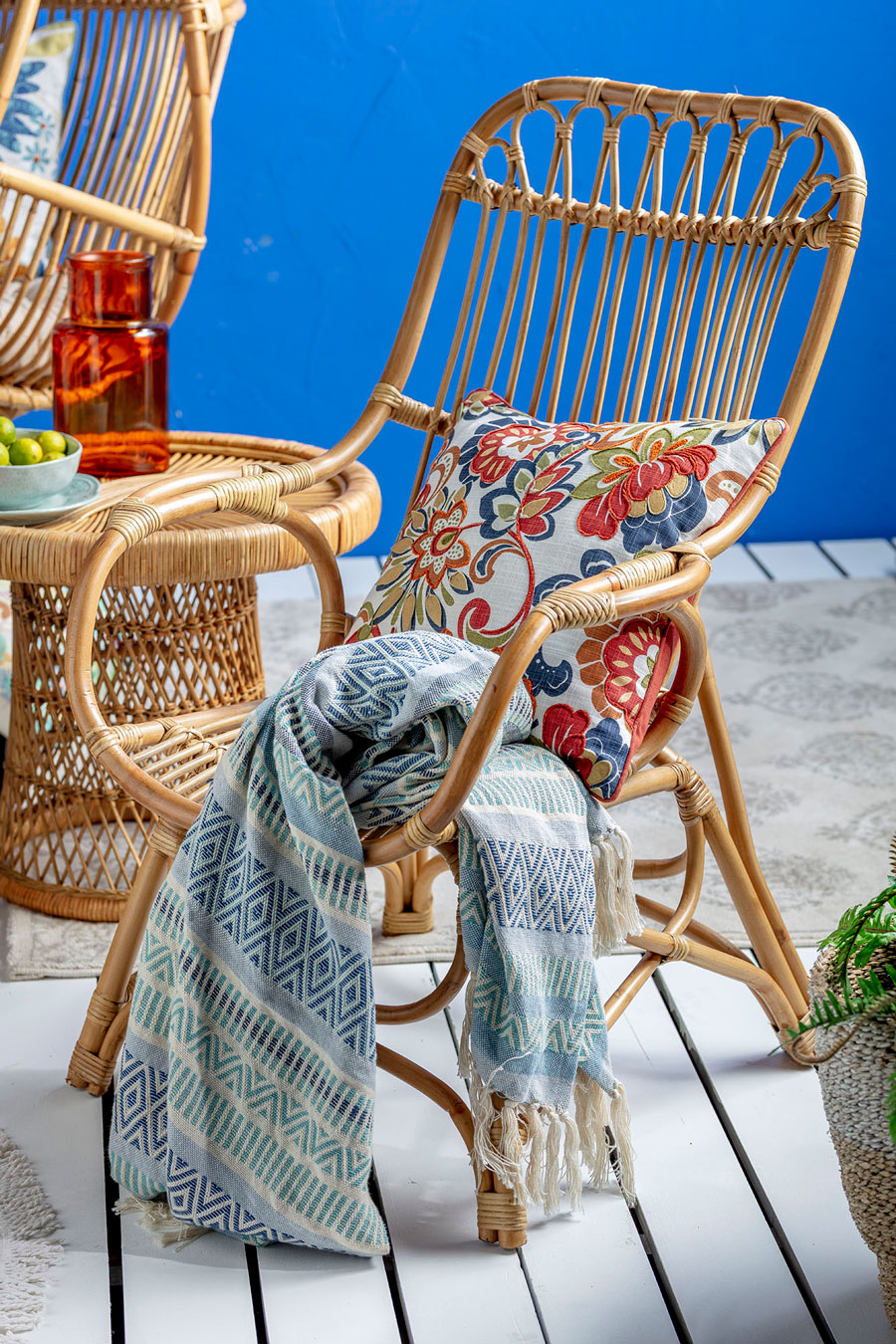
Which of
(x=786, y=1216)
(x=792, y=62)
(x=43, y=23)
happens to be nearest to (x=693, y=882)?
(x=786, y=1216)

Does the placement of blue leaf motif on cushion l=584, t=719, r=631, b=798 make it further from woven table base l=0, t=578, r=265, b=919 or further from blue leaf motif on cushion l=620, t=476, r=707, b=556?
woven table base l=0, t=578, r=265, b=919

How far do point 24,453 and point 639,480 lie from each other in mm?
716

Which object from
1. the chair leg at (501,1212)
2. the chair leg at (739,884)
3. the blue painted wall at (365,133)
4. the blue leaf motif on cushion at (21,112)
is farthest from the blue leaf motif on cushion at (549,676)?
the blue painted wall at (365,133)

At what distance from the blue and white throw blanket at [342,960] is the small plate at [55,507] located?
1.61ft

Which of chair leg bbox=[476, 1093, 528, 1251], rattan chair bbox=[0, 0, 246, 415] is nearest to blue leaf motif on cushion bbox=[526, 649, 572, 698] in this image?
chair leg bbox=[476, 1093, 528, 1251]

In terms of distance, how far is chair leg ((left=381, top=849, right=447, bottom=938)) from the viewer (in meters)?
1.93

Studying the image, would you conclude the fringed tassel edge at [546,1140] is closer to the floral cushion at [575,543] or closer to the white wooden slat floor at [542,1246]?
the white wooden slat floor at [542,1246]

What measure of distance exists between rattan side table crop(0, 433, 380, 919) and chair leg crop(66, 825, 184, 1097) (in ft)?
1.14

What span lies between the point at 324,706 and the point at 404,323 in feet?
2.39

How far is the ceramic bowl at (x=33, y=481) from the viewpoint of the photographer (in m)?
1.74

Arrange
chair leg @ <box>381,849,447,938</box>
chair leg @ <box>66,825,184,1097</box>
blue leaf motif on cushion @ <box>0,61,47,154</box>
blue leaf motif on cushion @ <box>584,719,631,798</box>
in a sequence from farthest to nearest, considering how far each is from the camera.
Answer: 1. blue leaf motif on cushion @ <box>0,61,47,154</box>
2. chair leg @ <box>381,849,447,938</box>
3. chair leg @ <box>66,825,184,1097</box>
4. blue leaf motif on cushion @ <box>584,719,631,798</box>

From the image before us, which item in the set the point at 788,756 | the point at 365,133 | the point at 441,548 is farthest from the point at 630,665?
the point at 365,133

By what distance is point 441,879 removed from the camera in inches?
83.3

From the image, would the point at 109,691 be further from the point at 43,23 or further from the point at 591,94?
the point at 43,23
